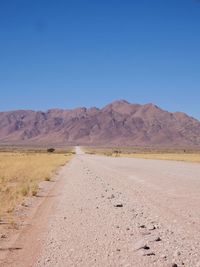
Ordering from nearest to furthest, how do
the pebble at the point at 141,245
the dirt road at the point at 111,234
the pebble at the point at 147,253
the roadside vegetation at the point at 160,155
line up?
the dirt road at the point at 111,234 → the pebble at the point at 147,253 → the pebble at the point at 141,245 → the roadside vegetation at the point at 160,155

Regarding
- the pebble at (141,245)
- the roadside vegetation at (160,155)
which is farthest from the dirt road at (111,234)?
the roadside vegetation at (160,155)

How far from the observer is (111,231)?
10.3 m

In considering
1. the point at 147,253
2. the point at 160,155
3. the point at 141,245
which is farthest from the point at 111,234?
the point at 160,155

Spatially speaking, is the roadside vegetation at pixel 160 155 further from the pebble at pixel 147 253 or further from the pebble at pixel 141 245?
the pebble at pixel 147 253

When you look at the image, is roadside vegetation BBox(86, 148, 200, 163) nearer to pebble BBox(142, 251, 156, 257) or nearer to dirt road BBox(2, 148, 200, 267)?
dirt road BBox(2, 148, 200, 267)

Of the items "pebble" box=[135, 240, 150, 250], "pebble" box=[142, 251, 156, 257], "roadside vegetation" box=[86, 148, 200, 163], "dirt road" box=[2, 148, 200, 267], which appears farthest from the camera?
"roadside vegetation" box=[86, 148, 200, 163]

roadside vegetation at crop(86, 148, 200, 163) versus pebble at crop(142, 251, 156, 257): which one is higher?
roadside vegetation at crop(86, 148, 200, 163)

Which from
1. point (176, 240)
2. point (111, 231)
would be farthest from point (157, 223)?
point (176, 240)

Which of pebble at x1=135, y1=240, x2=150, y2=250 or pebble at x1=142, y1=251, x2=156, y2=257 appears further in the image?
pebble at x1=135, y1=240, x2=150, y2=250

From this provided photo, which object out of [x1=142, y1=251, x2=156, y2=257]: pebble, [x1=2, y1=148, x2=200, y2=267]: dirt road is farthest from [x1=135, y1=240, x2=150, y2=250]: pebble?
[x1=142, y1=251, x2=156, y2=257]: pebble

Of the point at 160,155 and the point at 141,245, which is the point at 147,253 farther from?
the point at 160,155

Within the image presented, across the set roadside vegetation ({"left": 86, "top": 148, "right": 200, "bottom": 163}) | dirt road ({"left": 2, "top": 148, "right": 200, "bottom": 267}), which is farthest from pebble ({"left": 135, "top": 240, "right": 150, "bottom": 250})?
roadside vegetation ({"left": 86, "top": 148, "right": 200, "bottom": 163})

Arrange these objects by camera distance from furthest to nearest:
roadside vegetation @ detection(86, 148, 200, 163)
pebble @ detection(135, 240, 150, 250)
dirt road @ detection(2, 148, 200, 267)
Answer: roadside vegetation @ detection(86, 148, 200, 163) < pebble @ detection(135, 240, 150, 250) < dirt road @ detection(2, 148, 200, 267)

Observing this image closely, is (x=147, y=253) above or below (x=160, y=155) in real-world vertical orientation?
below
